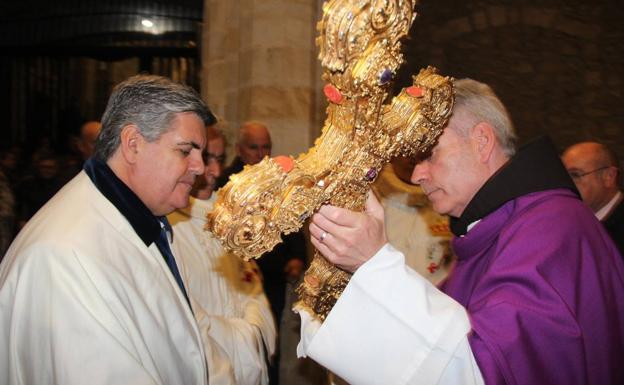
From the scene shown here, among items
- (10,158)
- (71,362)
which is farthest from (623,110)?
(10,158)

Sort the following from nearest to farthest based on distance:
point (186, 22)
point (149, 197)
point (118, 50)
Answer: point (149, 197) < point (118, 50) < point (186, 22)

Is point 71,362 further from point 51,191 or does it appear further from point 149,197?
point 51,191

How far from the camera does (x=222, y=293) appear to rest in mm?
2779

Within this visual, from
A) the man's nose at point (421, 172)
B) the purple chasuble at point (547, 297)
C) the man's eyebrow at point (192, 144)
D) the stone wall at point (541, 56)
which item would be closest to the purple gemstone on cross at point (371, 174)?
the purple chasuble at point (547, 297)

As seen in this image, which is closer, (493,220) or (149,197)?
(493,220)

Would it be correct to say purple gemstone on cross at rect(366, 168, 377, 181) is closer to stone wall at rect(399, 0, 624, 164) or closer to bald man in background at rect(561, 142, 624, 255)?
bald man in background at rect(561, 142, 624, 255)

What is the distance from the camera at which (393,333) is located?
4.25ft

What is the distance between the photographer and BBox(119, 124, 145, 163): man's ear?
1811mm

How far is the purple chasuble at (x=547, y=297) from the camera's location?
130 centimetres

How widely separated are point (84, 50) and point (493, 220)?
8.86 metres

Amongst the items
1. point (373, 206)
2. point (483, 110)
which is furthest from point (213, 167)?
point (373, 206)

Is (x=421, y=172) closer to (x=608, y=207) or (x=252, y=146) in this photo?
(x=252, y=146)

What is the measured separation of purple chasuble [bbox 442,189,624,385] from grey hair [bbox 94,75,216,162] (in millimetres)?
1066

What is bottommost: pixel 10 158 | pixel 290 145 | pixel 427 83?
pixel 10 158
